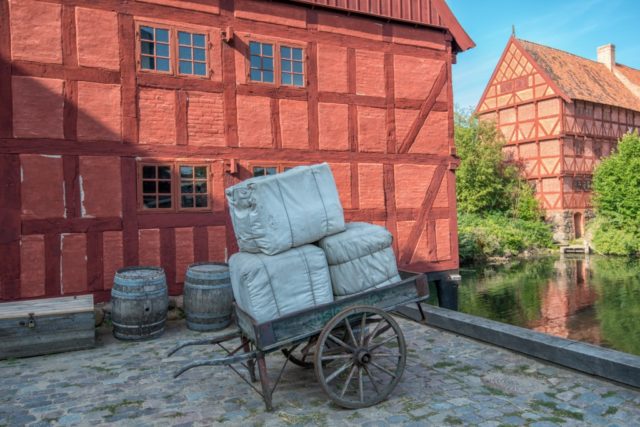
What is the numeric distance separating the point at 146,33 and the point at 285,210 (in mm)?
5319

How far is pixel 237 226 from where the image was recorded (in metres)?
4.46

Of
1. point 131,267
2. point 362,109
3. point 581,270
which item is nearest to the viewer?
point 131,267

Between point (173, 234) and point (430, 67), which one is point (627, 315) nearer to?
point (430, 67)

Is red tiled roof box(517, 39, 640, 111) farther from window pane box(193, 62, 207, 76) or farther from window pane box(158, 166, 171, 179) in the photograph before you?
window pane box(158, 166, 171, 179)

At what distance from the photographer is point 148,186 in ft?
25.7

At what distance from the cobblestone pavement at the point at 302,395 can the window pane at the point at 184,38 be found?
17.1ft

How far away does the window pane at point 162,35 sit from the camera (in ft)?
26.1

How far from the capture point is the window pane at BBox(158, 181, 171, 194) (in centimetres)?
791

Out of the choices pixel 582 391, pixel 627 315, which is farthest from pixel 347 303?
pixel 627 315

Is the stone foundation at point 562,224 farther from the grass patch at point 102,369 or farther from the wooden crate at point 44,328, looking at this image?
the grass patch at point 102,369

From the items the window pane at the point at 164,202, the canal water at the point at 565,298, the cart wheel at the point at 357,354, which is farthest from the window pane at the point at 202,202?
the canal water at the point at 565,298

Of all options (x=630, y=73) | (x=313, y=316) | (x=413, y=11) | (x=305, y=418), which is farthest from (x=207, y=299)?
(x=630, y=73)

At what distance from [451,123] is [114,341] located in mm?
8032

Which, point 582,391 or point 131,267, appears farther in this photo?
point 131,267
